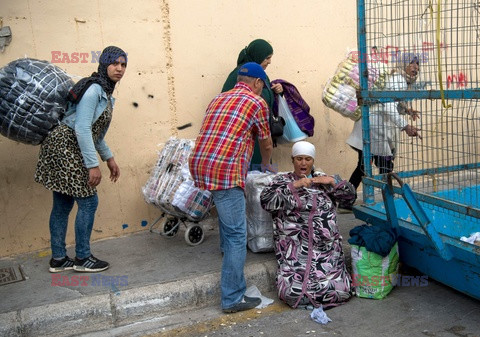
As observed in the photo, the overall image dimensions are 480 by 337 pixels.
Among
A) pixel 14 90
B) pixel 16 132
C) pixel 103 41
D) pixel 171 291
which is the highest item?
pixel 103 41

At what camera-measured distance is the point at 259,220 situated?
14.5ft

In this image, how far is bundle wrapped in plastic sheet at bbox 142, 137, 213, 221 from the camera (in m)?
4.43

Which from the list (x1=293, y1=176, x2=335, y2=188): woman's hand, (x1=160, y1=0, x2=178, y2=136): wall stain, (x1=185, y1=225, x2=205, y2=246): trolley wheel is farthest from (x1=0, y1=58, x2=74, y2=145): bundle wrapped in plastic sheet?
(x1=293, y1=176, x2=335, y2=188): woman's hand

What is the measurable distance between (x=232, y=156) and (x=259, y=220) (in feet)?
3.16

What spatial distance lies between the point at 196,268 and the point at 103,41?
2.11 m

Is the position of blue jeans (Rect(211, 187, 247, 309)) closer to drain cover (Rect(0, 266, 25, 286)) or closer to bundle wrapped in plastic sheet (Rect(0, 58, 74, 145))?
bundle wrapped in plastic sheet (Rect(0, 58, 74, 145))

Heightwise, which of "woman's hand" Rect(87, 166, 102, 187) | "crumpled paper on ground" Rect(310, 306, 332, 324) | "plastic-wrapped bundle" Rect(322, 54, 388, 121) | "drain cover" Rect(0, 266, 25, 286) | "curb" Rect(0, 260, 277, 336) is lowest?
"crumpled paper on ground" Rect(310, 306, 332, 324)

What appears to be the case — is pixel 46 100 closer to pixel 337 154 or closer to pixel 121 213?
pixel 121 213

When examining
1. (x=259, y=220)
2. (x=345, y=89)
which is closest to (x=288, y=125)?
(x=345, y=89)

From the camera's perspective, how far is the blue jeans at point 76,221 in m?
4.00

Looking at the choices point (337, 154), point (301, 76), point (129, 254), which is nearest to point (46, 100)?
point (129, 254)

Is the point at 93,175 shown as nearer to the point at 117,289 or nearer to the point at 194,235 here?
the point at 117,289

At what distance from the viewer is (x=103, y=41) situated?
4770 mm

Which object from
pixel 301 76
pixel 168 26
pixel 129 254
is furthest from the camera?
pixel 301 76
